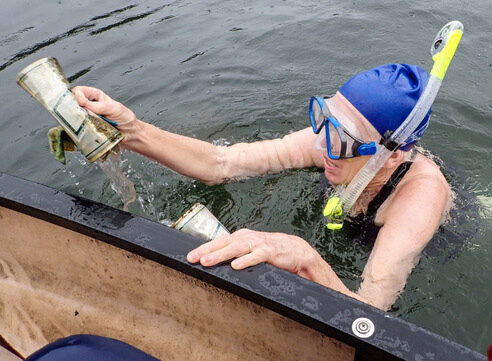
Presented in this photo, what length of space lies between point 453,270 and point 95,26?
19.4 ft

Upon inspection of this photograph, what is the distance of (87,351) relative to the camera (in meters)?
1.21

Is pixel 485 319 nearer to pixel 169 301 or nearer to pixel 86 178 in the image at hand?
pixel 169 301

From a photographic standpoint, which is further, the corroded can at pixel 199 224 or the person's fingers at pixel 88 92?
the person's fingers at pixel 88 92

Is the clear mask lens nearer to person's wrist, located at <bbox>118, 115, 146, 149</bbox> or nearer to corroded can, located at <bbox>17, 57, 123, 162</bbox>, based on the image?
person's wrist, located at <bbox>118, 115, 146, 149</bbox>

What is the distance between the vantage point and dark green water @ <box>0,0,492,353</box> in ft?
10.1

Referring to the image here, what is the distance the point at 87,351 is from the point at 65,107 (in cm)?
117

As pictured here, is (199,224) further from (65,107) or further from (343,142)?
(343,142)

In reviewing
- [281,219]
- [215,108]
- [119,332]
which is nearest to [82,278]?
[119,332]

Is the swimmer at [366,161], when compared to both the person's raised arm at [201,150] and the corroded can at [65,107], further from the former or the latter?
the corroded can at [65,107]

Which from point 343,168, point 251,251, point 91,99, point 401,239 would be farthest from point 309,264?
point 91,99

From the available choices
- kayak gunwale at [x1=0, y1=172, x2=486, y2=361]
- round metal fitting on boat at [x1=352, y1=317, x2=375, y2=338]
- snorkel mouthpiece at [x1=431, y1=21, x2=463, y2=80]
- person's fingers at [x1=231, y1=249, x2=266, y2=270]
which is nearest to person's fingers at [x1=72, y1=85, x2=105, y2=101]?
kayak gunwale at [x1=0, y1=172, x2=486, y2=361]

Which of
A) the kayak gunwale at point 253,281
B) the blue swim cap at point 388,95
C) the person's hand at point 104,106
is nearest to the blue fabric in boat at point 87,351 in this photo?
the kayak gunwale at point 253,281

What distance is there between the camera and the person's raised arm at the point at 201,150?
2.35m

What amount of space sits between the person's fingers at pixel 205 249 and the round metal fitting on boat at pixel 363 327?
0.57 m
